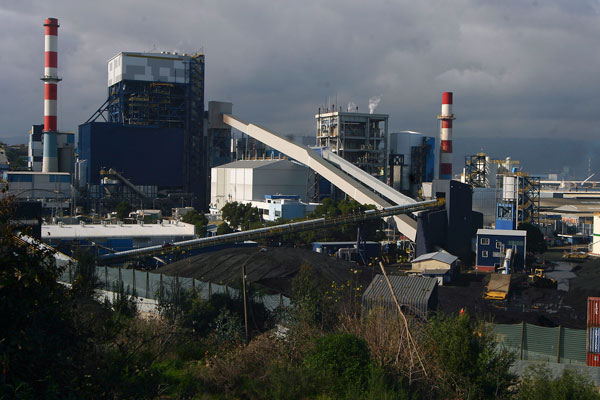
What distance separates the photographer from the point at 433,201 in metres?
22.5

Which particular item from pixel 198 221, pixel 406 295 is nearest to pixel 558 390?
pixel 406 295

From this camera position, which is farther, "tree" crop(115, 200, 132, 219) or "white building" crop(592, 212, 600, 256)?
"tree" crop(115, 200, 132, 219)

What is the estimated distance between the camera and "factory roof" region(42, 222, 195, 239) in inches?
786

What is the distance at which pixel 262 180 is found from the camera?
33.5 meters

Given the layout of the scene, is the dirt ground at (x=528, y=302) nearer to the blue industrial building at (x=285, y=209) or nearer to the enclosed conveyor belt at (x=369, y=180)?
the enclosed conveyor belt at (x=369, y=180)

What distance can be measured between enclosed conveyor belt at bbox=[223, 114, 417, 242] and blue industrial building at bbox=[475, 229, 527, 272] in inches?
105

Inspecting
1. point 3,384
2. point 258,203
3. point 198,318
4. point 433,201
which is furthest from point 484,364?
point 258,203

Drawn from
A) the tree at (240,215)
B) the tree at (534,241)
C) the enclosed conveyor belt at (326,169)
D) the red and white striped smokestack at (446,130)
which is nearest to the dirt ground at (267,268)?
the enclosed conveyor belt at (326,169)

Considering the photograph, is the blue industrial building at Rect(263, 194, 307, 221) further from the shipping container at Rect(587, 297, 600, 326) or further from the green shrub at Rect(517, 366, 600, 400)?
the green shrub at Rect(517, 366, 600, 400)

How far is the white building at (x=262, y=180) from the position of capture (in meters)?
33.5

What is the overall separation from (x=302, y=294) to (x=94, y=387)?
4948mm

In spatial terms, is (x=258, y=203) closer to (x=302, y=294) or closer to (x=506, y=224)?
(x=506, y=224)

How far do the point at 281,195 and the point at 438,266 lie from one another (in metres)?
13.9

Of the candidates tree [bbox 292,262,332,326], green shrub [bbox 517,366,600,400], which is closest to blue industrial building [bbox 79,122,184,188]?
tree [bbox 292,262,332,326]
